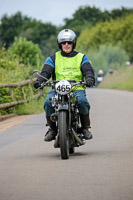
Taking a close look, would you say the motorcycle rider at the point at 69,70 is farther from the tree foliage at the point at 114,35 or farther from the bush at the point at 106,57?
the tree foliage at the point at 114,35

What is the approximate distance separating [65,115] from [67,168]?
1.03 metres

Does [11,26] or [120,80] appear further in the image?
[11,26]

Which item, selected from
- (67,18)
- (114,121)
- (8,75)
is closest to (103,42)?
(67,18)

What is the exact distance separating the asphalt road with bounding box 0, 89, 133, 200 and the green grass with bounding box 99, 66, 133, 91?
97.7ft

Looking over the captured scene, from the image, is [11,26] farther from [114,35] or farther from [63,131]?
[63,131]

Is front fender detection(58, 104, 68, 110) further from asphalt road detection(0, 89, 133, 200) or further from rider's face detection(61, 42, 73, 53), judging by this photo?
rider's face detection(61, 42, 73, 53)

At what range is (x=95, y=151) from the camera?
10133 millimetres

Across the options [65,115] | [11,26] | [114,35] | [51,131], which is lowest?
[51,131]

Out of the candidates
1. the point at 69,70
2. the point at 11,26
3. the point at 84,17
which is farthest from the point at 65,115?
the point at 11,26

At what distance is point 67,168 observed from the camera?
26.6 feet

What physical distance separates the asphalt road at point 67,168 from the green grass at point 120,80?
2979cm

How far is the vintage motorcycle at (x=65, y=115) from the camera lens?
8852 mm

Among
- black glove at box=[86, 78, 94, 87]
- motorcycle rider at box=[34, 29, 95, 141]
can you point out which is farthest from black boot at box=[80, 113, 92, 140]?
black glove at box=[86, 78, 94, 87]

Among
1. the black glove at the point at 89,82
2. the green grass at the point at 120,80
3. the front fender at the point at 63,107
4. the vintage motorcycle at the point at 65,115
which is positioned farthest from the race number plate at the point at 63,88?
the green grass at the point at 120,80
